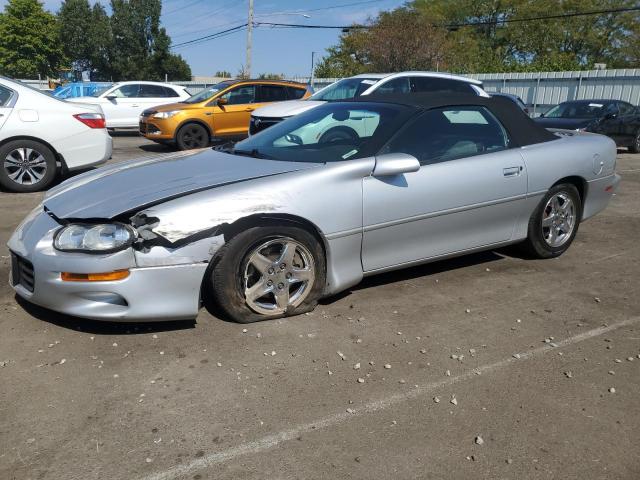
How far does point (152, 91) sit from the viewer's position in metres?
16.8

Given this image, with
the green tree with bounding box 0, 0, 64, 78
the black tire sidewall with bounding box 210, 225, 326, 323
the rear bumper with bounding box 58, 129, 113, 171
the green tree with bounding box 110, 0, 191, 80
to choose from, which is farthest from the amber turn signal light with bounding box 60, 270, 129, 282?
the green tree with bounding box 0, 0, 64, 78

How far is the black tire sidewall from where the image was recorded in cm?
333

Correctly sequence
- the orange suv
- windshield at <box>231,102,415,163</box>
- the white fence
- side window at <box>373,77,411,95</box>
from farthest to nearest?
the white fence
the orange suv
side window at <box>373,77,411,95</box>
windshield at <box>231,102,415,163</box>

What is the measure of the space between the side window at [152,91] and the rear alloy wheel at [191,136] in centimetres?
495

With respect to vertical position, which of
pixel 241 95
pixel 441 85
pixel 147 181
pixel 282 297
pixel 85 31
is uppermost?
pixel 85 31

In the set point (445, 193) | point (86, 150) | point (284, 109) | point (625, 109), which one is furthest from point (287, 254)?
point (625, 109)

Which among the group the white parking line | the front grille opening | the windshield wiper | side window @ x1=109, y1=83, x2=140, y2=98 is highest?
side window @ x1=109, y1=83, x2=140, y2=98

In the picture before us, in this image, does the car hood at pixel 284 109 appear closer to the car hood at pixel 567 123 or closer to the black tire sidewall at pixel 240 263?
the car hood at pixel 567 123

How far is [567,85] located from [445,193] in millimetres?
20912

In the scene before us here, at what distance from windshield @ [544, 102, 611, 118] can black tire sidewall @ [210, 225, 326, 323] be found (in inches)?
481

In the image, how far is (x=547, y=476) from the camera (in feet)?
7.39

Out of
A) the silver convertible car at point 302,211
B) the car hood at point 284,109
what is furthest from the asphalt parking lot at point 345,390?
the car hood at point 284,109

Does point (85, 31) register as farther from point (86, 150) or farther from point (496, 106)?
point (496, 106)

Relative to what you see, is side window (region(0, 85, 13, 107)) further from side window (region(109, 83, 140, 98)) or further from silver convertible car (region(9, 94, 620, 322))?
side window (region(109, 83, 140, 98))
